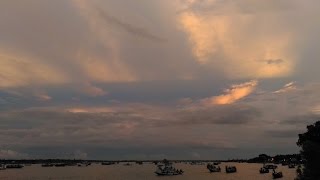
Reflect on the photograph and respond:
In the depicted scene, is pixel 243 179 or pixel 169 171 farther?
pixel 169 171

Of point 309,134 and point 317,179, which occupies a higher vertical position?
point 309,134


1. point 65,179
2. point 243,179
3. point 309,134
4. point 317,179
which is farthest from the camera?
point 65,179

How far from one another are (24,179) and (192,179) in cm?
6259

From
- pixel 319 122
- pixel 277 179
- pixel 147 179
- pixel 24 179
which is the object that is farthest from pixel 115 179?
pixel 319 122

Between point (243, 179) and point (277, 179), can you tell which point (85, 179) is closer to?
point (243, 179)

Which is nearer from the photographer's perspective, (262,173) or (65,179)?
(65,179)

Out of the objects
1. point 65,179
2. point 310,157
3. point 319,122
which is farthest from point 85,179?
point 310,157

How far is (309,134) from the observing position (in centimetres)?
8150

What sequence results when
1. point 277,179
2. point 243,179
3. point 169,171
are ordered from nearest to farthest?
point 277,179, point 243,179, point 169,171

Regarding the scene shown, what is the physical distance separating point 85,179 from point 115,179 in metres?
13.1

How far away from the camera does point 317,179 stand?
61.9 meters

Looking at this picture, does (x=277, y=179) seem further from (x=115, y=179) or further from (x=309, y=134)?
(x=309, y=134)

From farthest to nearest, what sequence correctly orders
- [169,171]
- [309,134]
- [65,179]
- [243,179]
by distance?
[169,171]
[65,179]
[243,179]
[309,134]

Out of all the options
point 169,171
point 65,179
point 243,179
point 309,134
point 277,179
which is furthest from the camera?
point 169,171
